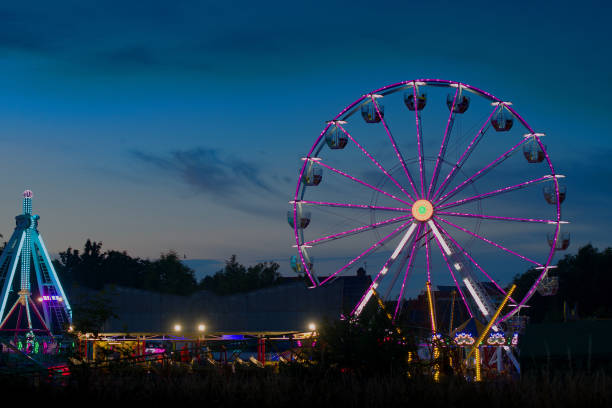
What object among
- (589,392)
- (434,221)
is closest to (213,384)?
(589,392)

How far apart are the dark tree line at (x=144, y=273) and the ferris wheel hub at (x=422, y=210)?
5639cm

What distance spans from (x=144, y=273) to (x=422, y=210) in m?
72.4

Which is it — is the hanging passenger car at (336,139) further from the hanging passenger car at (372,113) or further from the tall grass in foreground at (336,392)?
the tall grass in foreground at (336,392)

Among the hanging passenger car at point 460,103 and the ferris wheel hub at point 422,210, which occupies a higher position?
the hanging passenger car at point 460,103

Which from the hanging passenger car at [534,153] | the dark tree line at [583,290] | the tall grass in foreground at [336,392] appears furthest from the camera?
the dark tree line at [583,290]

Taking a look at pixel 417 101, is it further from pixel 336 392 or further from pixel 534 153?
pixel 336 392

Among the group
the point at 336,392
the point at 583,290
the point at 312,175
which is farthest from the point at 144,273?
the point at 336,392

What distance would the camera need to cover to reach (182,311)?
59969mm

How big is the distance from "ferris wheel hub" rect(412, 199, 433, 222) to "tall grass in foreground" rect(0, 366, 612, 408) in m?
23.1

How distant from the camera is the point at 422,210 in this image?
118ft

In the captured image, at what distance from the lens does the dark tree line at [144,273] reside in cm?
9544

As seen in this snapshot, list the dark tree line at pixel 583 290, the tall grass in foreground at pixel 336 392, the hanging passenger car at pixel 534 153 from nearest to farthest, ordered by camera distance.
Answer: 1. the tall grass in foreground at pixel 336 392
2. the hanging passenger car at pixel 534 153
3. the dark tree line at pixel 583 290

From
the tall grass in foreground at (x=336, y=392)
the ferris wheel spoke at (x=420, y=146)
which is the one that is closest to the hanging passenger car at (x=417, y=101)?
the ferris wheel spoke at (x=420, y=146)

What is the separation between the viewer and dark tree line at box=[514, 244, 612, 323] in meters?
81.2
